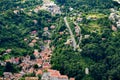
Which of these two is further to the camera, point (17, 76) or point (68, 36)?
point (68, 36)

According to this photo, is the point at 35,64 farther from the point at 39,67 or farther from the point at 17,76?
the point at 17,76

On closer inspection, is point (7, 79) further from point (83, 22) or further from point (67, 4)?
point (67, 4)

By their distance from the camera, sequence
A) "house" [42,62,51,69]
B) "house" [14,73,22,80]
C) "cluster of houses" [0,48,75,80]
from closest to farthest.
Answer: "cluster of houses" [0,48,75,80] < "house" [14,73,22,80] < "house" [42,62,51,69]

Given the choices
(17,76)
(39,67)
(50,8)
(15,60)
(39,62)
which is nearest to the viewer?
(17,76)

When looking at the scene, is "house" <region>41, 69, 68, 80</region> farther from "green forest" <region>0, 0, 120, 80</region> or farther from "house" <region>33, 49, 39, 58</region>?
"house" <region>33, 49, 39, 58</region>

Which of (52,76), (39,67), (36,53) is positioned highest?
(36,53)

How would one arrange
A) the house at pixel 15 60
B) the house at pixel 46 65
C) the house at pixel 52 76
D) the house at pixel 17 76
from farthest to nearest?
the house at pixel 15 60 → the house at pixel 46 65 → the house at pixel 17 76 → the house at pixel 52 76

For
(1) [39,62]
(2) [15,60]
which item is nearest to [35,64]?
(1) [39,62]

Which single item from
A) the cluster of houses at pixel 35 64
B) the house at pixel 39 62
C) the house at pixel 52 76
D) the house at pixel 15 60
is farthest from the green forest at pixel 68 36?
the house at pixel 52 76

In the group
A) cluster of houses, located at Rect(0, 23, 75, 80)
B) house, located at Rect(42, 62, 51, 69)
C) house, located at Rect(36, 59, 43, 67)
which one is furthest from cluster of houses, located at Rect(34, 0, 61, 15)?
house, located at Rect(42, 62, 51, 69)

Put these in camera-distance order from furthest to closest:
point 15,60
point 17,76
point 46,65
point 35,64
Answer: point 15,60
point 46,65
point 35,64
point 17,76

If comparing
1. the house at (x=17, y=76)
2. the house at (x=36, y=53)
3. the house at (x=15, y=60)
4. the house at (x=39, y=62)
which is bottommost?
the house at (x=17, y=76)

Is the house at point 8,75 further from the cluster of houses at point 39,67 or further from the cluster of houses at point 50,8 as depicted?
the cluster of houses at point 50,8
